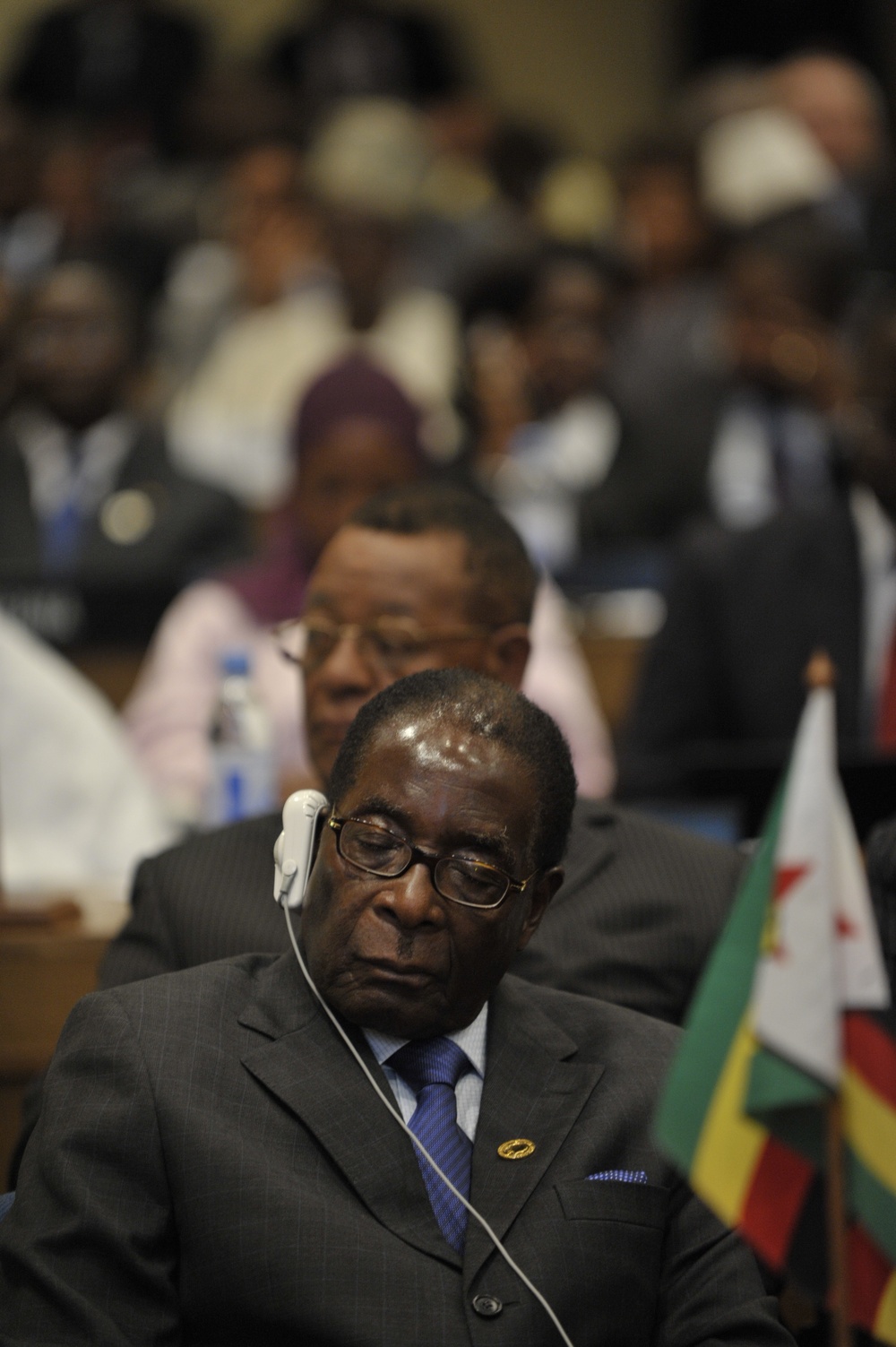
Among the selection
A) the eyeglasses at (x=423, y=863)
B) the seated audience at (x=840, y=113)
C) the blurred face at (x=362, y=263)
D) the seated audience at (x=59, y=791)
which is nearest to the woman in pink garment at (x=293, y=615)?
the seated audience at (x=59, y=791)

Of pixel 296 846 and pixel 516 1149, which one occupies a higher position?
pixel 296 846

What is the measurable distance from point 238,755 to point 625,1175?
1.69 metres


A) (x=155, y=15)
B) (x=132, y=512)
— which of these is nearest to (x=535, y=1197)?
(x=132, y=512)

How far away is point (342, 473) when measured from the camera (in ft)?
15.3

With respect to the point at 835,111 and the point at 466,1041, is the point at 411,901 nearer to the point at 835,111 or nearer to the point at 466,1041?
the point at 466,1041

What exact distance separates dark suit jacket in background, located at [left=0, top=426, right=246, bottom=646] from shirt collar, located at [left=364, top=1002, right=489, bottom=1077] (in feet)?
10.8

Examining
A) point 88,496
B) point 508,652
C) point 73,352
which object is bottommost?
point 88,496

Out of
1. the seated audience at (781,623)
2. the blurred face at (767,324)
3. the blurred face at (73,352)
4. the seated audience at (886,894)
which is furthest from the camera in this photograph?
the blurred face at (767,324)

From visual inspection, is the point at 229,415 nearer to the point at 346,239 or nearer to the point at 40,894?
the point at 346,239

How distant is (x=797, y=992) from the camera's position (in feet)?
6.04

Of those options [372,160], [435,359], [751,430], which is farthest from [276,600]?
[372,160]

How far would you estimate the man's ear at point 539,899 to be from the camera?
2191 mm

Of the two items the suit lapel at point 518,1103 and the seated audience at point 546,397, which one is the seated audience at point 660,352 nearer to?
the seated audience at point 546,397

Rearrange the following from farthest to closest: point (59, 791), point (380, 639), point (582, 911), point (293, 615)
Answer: point (293, 615)
point (59, 791)
point (380, 639)
point (582, 911)
